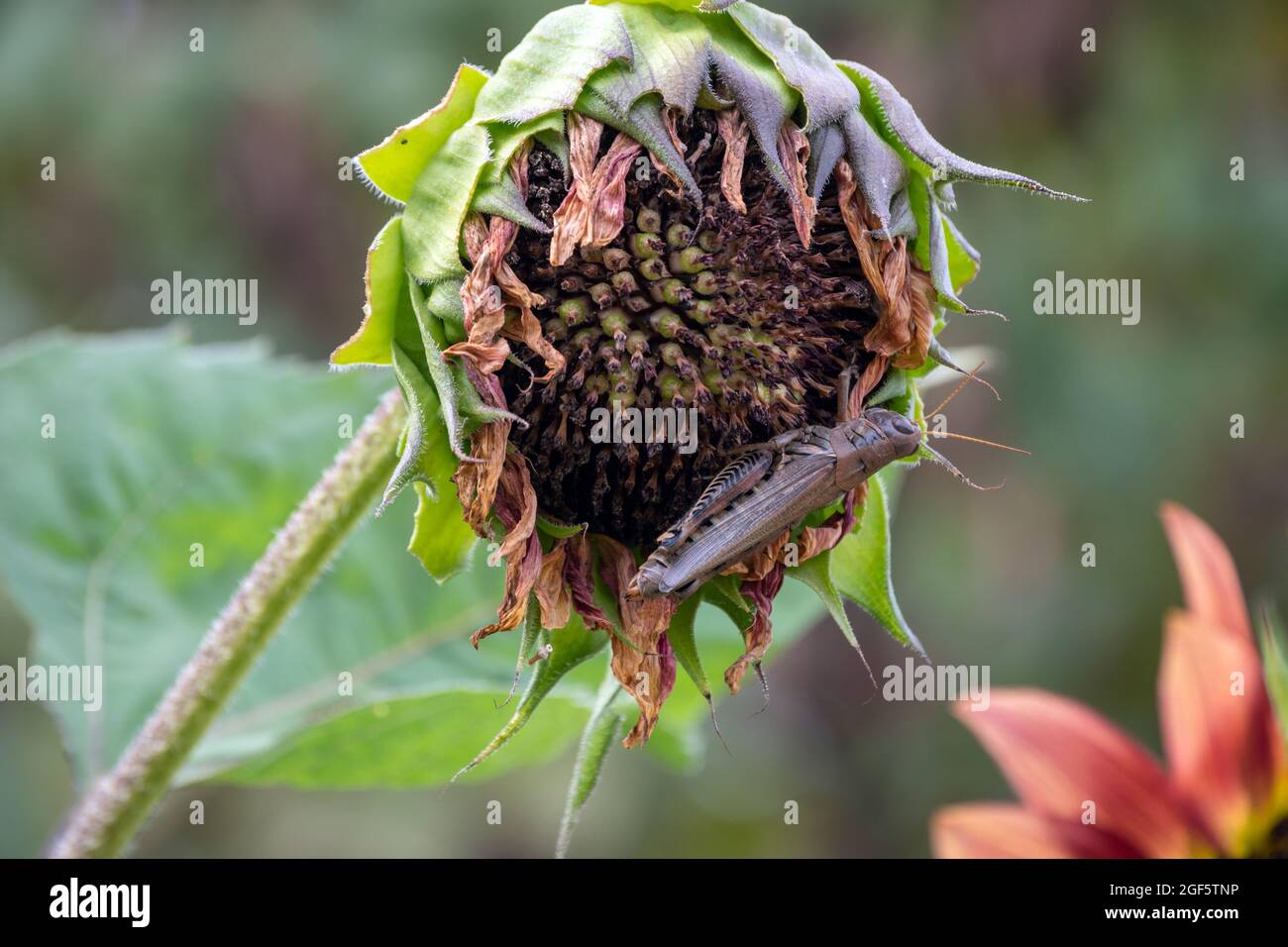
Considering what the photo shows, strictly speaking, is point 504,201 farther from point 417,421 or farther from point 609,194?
point 417,421

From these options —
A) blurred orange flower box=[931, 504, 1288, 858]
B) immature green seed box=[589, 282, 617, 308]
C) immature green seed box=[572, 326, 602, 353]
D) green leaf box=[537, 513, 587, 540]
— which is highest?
immature green seed box=[589, 282, 617, 308]

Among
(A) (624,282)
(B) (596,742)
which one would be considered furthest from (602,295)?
(B) (596,742)

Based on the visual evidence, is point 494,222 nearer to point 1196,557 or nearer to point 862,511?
point 862,511

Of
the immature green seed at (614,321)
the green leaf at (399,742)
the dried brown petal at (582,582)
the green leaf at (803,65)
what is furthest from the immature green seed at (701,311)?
the green leaf at (399,742)

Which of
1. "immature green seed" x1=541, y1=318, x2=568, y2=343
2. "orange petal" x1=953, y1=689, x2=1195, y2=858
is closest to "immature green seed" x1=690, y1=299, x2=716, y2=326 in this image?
"immature green seed" x1=541, y1=318, x2=568, y2=343

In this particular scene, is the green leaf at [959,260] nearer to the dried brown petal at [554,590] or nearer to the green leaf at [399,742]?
the dried brown petal at [554,590]

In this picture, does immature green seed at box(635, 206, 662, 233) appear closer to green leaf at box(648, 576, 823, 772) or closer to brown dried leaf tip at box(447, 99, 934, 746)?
brown dried leaf tip at box(447, 99, 934, 746)
